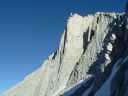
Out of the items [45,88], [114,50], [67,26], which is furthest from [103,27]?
[114,50]

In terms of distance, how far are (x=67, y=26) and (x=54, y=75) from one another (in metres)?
12.2

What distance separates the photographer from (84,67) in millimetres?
81875

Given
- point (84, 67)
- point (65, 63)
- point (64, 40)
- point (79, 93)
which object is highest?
point (64, 40)

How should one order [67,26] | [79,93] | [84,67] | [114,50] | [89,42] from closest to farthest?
[114,50]
[79,93]
[84,67]
[89,42]
[67,26]

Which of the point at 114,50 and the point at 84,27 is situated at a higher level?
the point at 84,27

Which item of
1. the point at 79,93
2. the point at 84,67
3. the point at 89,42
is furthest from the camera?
the point at 89,42

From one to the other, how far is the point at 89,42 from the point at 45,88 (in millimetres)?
15781

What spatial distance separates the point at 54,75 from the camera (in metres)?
93.8

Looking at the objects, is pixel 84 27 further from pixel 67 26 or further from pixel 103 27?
pixel 103 27

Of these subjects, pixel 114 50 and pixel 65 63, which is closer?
pixel 114 50

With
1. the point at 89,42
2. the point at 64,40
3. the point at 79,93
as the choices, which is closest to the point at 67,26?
the point at 64,40

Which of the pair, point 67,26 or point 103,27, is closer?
point 103,27

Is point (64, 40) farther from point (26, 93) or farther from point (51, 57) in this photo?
point (26, 93)

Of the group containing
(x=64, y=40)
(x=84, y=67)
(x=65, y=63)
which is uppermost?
(x=64, y=40)
